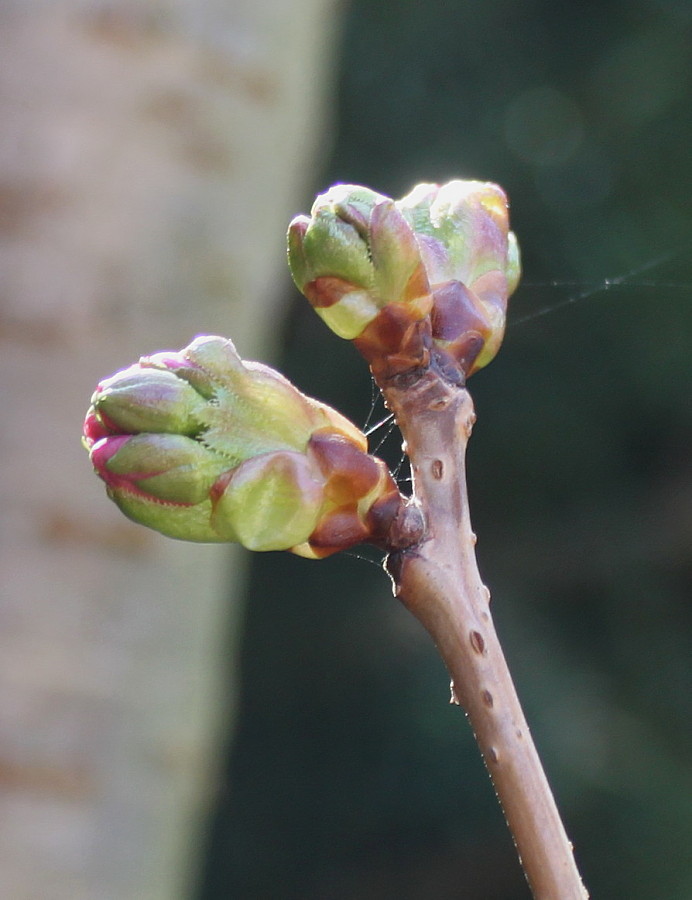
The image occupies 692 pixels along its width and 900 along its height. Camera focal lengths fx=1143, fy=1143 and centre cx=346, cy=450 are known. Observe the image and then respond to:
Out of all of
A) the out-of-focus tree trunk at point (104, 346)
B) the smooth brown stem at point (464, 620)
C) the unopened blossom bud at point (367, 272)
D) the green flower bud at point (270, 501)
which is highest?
the out-of-focus tree trunk at point (104, 346)

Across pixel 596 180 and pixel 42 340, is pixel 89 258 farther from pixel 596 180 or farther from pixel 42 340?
pixel 596 180

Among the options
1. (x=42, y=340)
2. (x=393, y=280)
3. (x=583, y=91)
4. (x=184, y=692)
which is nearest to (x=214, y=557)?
(x=184, y=692)

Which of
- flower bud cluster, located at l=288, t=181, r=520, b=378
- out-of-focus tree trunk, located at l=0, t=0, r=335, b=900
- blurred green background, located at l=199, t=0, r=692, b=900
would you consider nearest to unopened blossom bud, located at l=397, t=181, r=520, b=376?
flower bud cluster, located at l=288, t=181, r=520, b=378

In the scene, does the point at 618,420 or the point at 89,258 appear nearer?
the point at 89,258

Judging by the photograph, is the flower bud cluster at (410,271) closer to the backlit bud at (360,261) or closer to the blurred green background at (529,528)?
the backlit bud at (360,261)

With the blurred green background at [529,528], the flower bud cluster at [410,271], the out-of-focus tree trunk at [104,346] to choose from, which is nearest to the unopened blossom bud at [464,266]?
the flower bud cluster at [410,271]

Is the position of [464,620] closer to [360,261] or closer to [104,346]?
[360,261]
